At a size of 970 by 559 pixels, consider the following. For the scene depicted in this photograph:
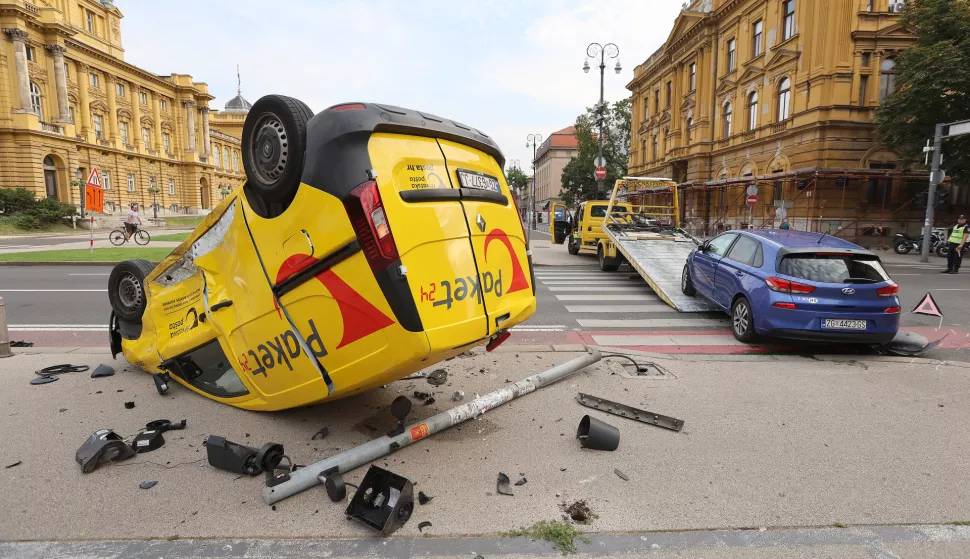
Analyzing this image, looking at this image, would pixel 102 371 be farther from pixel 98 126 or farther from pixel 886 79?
pixel 98 126

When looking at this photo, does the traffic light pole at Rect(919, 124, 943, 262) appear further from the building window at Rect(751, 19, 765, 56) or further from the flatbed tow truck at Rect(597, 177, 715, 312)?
the building window at Rect(751, 19, 765, 56)

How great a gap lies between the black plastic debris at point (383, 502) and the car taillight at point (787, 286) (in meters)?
5.58

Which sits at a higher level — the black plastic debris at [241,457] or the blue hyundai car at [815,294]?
the blue hyundai car at [815,294]

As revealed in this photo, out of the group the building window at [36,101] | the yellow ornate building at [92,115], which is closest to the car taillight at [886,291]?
the yellow ornate building at [92,115]

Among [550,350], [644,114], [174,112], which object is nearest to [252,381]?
[550,350]

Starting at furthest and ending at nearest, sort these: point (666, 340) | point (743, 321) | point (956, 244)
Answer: point (956, 244), point (666, 340), point (743, 321)

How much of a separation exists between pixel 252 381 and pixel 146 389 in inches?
65.3

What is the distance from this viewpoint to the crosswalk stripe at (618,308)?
9.48 m

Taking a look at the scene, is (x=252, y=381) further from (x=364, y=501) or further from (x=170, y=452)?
(x=364, y=501)

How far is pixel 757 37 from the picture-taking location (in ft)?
105

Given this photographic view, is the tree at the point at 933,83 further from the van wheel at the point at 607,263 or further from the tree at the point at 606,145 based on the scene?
the tree at the point at 606,145

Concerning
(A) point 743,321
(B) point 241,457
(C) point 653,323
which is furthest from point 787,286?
(B) point 241,457

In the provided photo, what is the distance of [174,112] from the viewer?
67625mm

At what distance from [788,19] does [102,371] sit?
115ft
